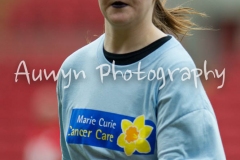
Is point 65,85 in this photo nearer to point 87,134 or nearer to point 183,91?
point 87,134

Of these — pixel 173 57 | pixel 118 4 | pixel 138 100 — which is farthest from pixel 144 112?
pixel 118 4

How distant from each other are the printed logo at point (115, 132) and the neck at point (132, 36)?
0.56ft

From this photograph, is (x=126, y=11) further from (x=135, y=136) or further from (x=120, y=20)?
(x=135, y=136)

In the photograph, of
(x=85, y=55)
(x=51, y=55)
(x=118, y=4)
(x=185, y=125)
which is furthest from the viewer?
(x=51, y=55)

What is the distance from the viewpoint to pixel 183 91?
1.59 meters

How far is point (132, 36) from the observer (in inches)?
67.2

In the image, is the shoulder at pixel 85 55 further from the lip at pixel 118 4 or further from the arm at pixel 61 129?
the lip at pixel 118 4

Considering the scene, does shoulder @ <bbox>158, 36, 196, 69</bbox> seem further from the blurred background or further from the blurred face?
the blurred background

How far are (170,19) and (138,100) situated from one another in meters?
0.35

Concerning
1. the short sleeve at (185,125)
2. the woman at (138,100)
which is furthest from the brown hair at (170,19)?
the short sleeve at (185,125)

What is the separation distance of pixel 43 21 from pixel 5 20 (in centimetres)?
37

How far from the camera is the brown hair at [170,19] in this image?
185 cm

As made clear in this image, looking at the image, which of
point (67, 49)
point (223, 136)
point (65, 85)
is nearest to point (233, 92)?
point (223, 136)

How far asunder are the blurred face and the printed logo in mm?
226
